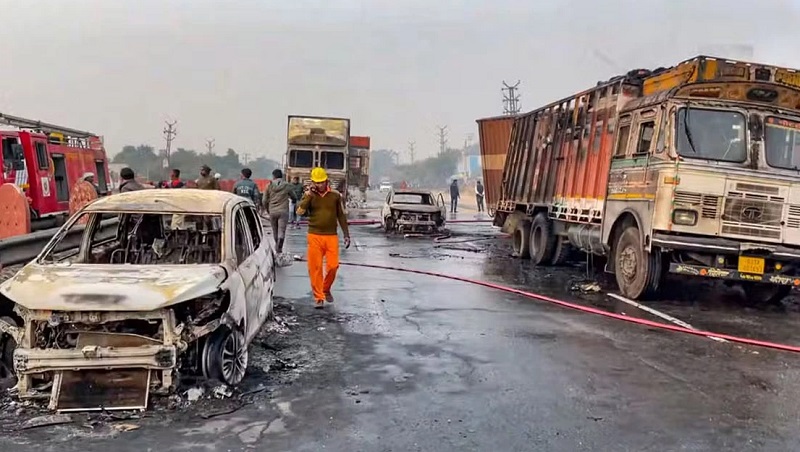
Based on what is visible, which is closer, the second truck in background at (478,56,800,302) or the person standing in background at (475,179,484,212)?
the second truck in background at (478,56,800,302)

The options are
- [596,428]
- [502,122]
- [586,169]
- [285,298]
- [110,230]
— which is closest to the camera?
[596,428]

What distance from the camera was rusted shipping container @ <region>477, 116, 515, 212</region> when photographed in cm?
1945

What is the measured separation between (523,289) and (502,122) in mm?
9322

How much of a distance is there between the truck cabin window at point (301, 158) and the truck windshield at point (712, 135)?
19609mm

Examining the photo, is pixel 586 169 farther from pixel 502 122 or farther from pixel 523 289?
pixel 502 122

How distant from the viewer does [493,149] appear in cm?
2003

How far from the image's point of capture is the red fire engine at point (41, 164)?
1419 centimetres

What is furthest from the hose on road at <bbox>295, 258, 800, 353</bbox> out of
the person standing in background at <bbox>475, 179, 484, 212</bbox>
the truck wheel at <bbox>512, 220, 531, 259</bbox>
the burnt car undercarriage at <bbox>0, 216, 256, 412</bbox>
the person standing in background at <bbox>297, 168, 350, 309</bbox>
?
the person standing in background at <bbox>475, 179, 484, 212</bbox>

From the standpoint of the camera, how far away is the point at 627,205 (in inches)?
401

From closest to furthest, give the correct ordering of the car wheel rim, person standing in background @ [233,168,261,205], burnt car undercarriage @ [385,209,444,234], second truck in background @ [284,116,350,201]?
the car wheel rim
person standing in background @ [233,168,261,205]
burnt car undercarriage @ [385,209,444,234]
second truck in background @ [284,116,350,201]

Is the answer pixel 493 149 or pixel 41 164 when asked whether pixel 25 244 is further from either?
pixel 493 149

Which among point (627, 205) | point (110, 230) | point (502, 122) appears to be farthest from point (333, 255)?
point (502, 122)

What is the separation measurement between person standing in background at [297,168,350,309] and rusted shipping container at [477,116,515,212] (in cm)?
1036

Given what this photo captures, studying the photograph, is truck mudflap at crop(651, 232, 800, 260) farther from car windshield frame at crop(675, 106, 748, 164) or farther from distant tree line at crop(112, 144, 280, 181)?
distant tree line at crop(112, 144, 280, 181)
